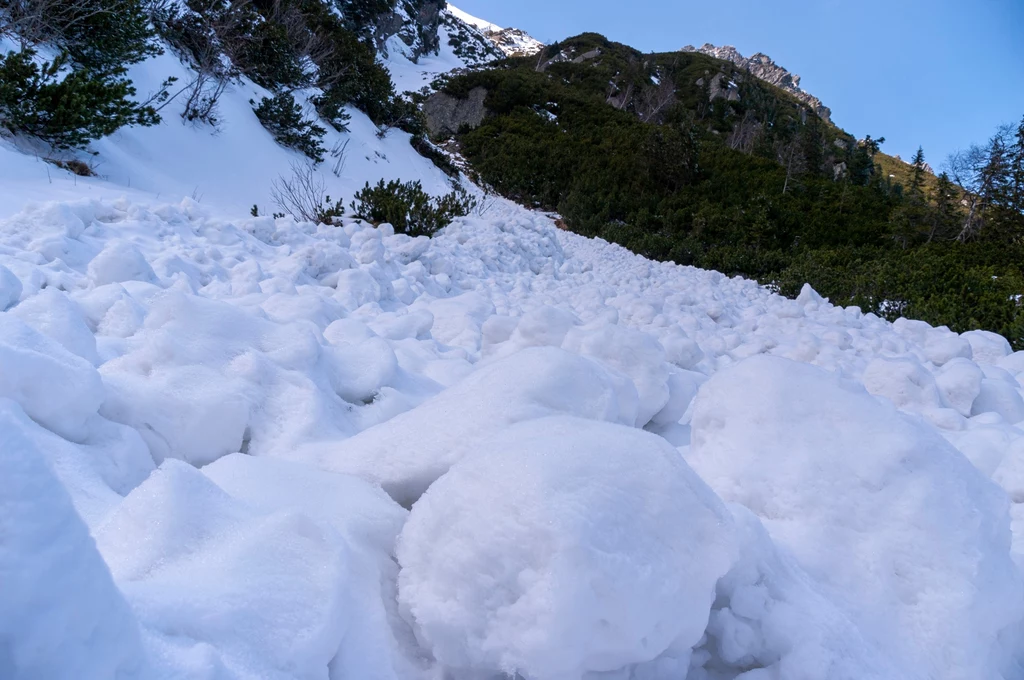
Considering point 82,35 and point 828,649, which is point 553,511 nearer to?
point 828,649

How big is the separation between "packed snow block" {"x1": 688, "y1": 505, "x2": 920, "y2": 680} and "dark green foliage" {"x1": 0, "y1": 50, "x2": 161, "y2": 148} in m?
5.90

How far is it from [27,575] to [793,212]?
16.8 metres

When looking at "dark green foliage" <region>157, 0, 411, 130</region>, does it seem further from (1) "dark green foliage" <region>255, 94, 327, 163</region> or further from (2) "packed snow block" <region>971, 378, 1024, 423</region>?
(2) "packed snow block" <region>971, 378, 1024, 423</region>

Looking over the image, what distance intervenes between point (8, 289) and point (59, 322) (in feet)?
1.57

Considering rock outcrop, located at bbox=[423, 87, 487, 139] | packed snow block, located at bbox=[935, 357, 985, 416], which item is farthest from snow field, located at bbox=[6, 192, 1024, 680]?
rock outcrop, located at bbox=[423, 87, 487, 139]

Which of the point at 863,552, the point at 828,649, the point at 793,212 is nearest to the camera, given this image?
the point at 828,649

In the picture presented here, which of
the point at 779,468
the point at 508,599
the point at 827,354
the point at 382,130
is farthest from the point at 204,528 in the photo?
the point at 382,130

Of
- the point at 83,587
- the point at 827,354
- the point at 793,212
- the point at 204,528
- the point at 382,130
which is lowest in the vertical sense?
the point at 204,528

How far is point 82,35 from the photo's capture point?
239 inches

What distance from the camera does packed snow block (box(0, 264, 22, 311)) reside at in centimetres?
185

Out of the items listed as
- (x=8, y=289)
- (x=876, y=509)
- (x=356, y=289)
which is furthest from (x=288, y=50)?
(x=876, y=509)

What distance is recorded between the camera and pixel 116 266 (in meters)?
2.48

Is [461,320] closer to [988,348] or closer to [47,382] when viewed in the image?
[47,382]

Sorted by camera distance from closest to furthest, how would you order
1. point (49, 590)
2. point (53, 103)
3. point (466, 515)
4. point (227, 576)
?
point (49, 590) < point (227, 576) < point (466, 515) < point (53, 103)
